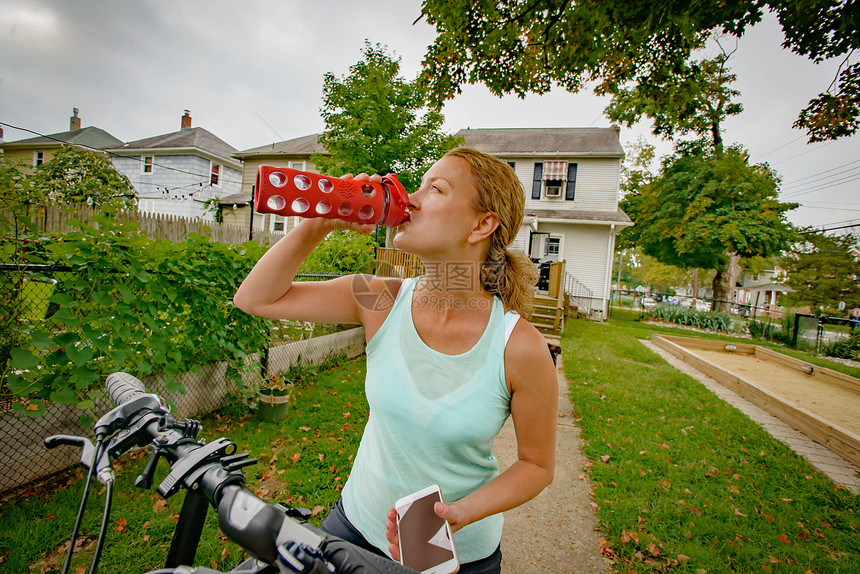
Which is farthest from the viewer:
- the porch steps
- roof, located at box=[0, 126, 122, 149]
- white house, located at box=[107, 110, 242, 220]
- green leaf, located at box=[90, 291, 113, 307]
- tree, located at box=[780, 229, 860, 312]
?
roof, located at box=[0, 126, 122, 149]

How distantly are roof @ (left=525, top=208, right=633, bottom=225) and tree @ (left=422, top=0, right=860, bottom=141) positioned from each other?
11991mm

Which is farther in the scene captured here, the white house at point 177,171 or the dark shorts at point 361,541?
the white house at point 177,171

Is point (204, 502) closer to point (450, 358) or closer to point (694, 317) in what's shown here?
point (450, 358)

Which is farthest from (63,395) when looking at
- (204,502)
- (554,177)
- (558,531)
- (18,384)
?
(554,177)

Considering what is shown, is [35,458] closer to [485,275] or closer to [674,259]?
[485,275]

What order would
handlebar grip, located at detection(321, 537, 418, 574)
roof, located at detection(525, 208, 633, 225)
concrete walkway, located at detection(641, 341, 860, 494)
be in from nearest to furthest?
handlebar grip, located at detection(321, 537, 418, 574), concrete walkway, located at detection(641, 341, 860, 494), roof, located at detection(525, 208, 633, 225)

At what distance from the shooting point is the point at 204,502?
29.4 inches

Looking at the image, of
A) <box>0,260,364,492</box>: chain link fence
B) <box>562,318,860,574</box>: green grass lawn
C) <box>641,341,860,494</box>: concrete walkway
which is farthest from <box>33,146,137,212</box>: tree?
<box>641,341,860,494</box>: concrete walkway

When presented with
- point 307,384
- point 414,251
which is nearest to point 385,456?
point 414,251

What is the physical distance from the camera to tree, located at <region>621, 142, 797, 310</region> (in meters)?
16.1

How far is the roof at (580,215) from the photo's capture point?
57.4 ft

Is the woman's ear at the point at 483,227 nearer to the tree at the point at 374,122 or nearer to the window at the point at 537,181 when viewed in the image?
the tree at the point at 374,122

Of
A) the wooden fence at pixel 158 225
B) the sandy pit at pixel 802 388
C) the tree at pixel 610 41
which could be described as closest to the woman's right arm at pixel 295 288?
the tree at pixel 610 41

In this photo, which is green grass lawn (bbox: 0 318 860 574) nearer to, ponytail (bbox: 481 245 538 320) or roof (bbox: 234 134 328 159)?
ponytail (bbox: 481 245 538 320)
